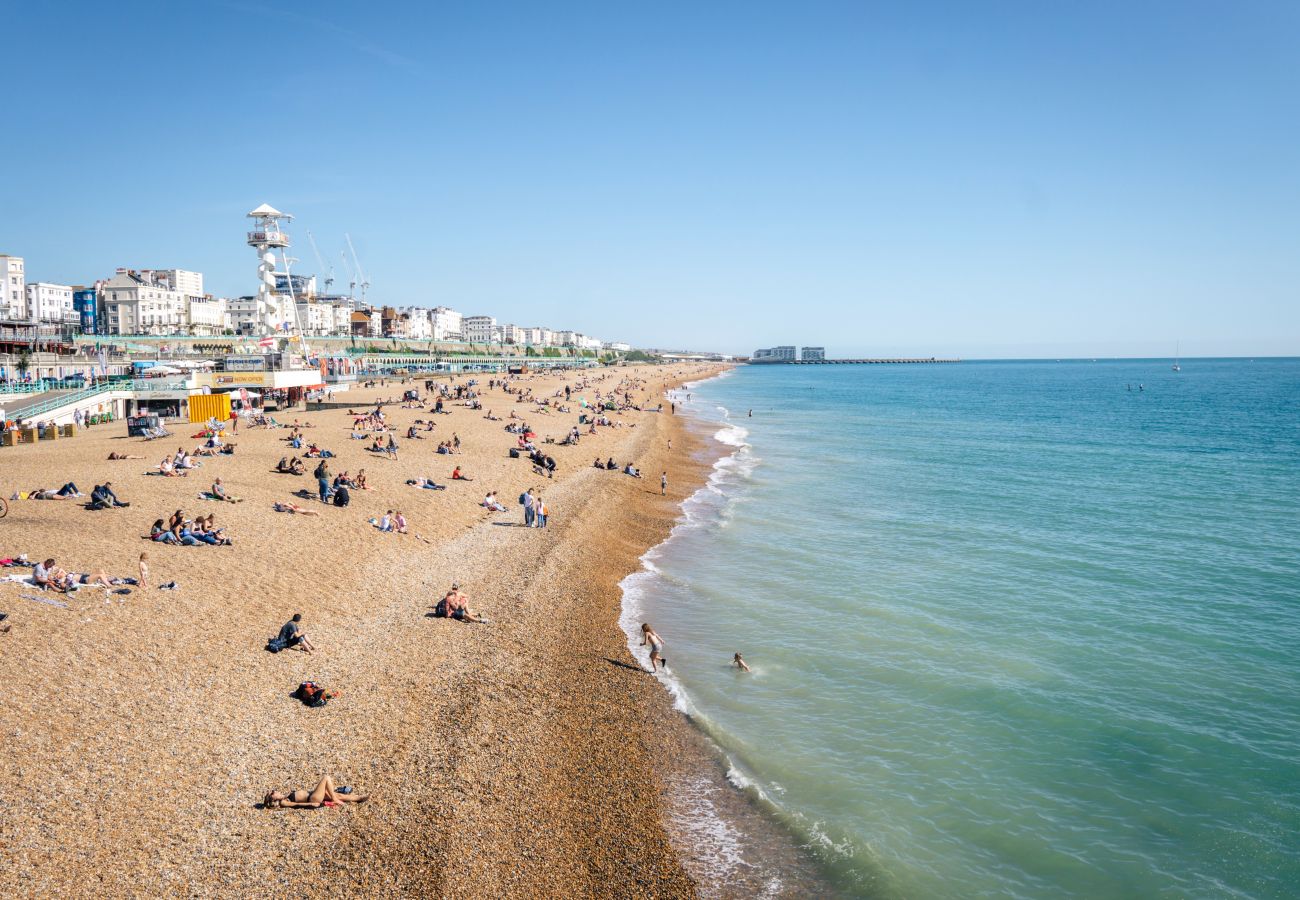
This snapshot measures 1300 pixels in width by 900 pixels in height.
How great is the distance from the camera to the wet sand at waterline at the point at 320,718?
8.15m

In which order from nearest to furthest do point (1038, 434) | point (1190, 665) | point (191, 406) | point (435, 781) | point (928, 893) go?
point (928, 893)
point (435, 781)
point (1190, 665)
point (191, 406)
point (1038, 434)

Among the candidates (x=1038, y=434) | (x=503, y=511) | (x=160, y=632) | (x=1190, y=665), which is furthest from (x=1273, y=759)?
(x=1038, y=434)

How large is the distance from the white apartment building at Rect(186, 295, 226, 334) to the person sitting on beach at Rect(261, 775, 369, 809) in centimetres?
11411

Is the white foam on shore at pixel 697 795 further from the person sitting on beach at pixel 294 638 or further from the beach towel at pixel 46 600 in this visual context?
the beach towel at pixel 46 600

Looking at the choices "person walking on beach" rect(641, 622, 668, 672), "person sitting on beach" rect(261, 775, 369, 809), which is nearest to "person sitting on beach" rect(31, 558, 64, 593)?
"person sitting on beach" rect(261, 775, 369, 809)

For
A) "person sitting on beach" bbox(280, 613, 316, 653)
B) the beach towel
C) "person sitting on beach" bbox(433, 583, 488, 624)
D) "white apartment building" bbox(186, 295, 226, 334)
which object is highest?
"white apartment building" bbox(186, 295, 226, 334)

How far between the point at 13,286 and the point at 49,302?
1049cm

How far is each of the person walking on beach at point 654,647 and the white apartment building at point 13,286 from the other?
119m

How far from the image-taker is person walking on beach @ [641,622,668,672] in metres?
14.5

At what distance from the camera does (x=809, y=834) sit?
10.3 meters

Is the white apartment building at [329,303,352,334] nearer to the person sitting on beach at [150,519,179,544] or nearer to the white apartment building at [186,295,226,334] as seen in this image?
the white apartment building at [186,295,226,334]

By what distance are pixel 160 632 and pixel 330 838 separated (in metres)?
5.75

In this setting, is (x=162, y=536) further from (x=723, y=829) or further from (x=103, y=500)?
(x=723, y=829)

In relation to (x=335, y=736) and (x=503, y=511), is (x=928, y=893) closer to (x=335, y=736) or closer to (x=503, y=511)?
(x=335, y=736)
